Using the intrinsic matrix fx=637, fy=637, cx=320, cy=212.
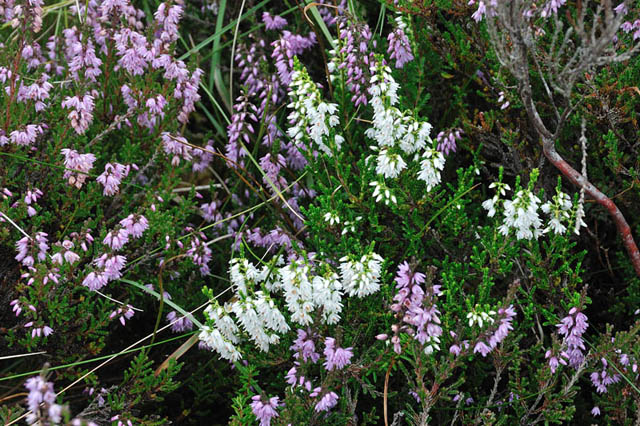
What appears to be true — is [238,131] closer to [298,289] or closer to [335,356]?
[298,289]

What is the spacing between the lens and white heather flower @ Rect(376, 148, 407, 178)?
2938 mm

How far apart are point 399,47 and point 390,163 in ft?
3.17

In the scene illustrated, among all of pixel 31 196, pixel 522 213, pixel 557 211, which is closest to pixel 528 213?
pixel 522 213

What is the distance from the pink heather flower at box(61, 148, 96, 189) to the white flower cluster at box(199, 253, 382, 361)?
1003 mm

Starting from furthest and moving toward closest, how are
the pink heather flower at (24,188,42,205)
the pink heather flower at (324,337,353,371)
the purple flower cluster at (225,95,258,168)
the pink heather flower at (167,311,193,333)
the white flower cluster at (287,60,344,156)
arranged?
the purple flower cluster at (225,95,258,168)
the pink heather flower at (167,311,193,333)
the pink heather flower at (24,188,42,205)
the white flower cluster at (287,60,344,156)
the pink heather flower at (324,337,353,371)

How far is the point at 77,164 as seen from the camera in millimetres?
3244

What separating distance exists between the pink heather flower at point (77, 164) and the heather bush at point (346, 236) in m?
0.01

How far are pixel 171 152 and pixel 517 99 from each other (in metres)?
1.98

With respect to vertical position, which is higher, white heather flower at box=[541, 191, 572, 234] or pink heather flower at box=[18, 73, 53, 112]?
pink heather flower at box=[18, 73, 53, 112]

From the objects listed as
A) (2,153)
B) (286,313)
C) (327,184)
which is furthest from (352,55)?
(2,153)

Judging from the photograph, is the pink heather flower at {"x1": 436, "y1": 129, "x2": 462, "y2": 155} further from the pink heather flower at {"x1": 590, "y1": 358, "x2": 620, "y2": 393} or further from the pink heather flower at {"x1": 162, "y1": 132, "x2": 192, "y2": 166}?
the pink heather flower at {"x1": 162, "y1": 132, "x2": 192, "y2": 166}

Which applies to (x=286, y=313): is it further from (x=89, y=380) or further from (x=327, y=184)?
(x=89, y=380)

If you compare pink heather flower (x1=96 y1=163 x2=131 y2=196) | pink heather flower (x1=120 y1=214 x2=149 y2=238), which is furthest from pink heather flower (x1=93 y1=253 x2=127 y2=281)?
pink heather flower (x1=96 y1=163 x2=131 y2=196)

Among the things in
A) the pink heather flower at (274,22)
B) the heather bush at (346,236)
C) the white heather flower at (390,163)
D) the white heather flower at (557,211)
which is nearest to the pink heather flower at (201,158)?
the heather bush at (346,236)
